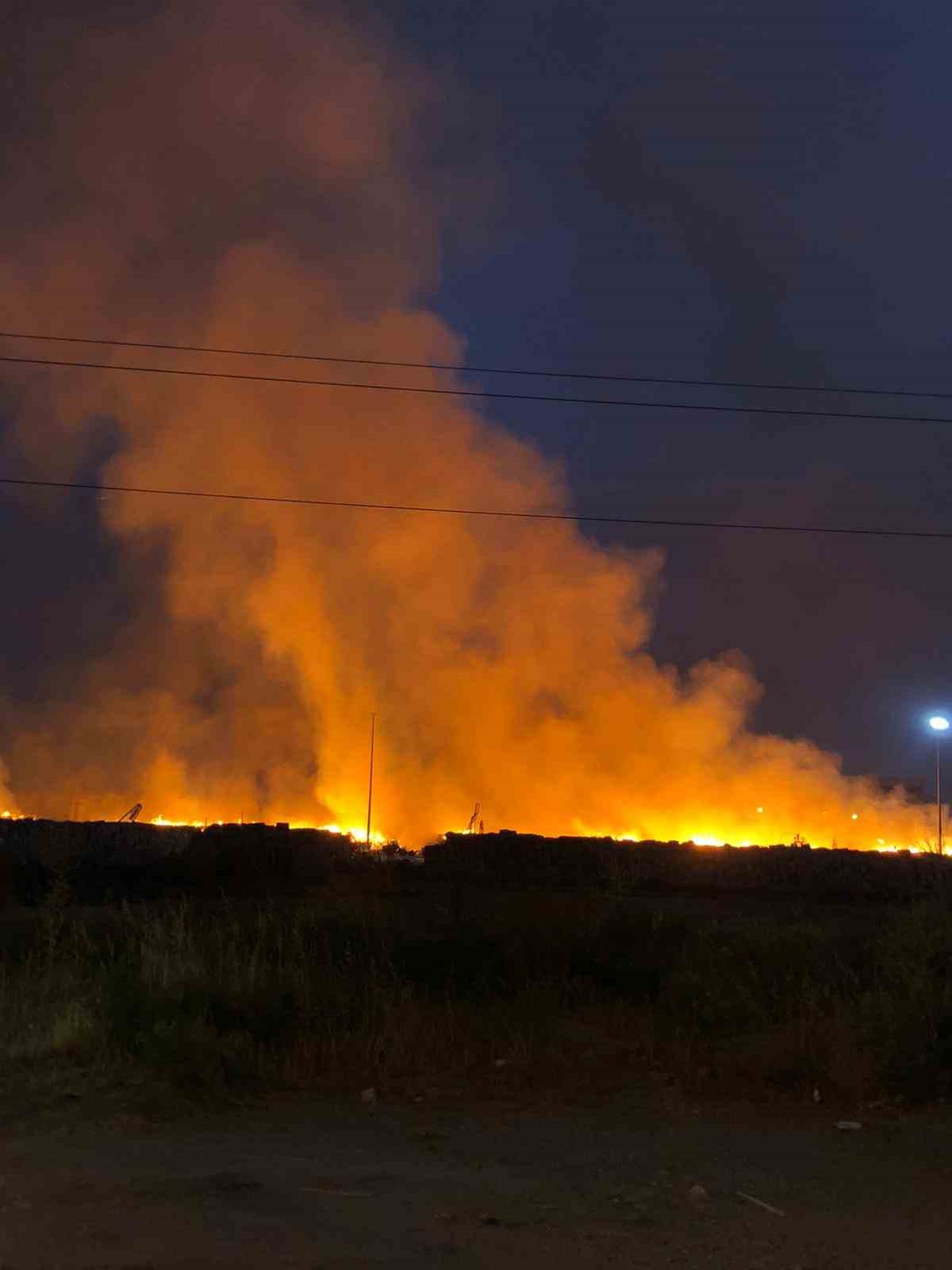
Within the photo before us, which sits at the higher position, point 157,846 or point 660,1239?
point 157,846

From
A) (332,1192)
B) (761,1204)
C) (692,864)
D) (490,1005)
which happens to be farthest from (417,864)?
(761,1204)

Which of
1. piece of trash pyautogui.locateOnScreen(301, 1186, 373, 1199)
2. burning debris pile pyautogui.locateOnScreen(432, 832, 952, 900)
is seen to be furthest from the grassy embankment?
burning debris pile pyautogui.locateOnScreen(432, 832, 952, 900)

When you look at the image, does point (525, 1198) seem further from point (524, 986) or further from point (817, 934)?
point (817, 934)

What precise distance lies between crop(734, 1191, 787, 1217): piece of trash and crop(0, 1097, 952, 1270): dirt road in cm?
2

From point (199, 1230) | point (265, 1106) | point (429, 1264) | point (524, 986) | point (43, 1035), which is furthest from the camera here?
point (524, 986)

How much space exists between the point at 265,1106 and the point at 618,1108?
9.01 feet

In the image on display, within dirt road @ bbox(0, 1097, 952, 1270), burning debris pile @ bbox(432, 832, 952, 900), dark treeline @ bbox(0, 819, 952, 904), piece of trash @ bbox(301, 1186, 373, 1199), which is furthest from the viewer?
burning debris pile @ bbox(432, 832, 952, 900)

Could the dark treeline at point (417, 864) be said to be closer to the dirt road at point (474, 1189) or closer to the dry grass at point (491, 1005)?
the dry grass at point (491, 1005)

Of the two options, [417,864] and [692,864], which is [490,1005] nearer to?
[417,864]

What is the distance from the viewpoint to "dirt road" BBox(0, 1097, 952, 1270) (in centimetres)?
674

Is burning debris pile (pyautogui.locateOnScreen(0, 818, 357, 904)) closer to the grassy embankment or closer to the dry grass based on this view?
the grassy embankment

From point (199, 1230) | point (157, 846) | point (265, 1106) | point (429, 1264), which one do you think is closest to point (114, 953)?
point (265, 1106)

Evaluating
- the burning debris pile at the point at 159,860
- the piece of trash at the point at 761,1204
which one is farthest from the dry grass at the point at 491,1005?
the burning debris pile at the point at 159,860

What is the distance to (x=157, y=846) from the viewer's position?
4422 centimetres
